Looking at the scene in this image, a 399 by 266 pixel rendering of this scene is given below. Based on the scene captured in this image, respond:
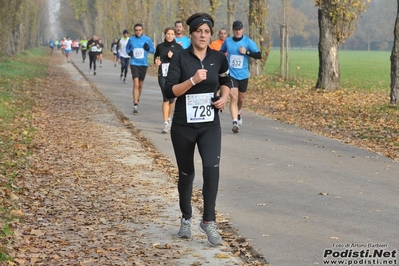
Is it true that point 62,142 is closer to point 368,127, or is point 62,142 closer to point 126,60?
point 368,127

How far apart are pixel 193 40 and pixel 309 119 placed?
10.9m

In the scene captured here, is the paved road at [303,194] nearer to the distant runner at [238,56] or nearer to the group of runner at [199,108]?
the group of runner at [199,108]

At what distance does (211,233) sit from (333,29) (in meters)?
18.2

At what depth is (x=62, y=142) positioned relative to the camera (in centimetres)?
1286

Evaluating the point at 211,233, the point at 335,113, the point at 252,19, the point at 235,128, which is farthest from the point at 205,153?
the point at 252,19

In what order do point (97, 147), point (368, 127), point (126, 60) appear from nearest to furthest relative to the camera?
point (97, 147), point (368, 127), point (126, 60)

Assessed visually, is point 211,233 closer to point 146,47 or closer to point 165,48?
point 165,48

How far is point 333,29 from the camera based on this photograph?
23.7 meters

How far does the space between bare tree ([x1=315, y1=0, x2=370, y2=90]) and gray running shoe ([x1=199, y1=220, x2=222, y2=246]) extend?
57.6ft

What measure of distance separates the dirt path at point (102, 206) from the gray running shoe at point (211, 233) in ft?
0.21

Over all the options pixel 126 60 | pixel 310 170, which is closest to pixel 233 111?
pixel 310 170

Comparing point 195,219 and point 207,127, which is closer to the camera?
point 207,127

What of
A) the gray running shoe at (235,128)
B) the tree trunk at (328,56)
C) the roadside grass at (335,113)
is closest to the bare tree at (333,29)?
the tree trunk at (328,56)

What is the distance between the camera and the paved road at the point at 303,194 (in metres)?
6.44
